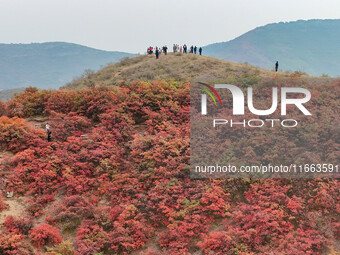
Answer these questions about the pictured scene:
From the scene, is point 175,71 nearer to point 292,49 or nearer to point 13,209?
point 13,209

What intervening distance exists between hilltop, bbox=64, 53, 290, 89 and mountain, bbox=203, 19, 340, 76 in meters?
114

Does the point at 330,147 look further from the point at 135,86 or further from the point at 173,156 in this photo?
the point at 135,86

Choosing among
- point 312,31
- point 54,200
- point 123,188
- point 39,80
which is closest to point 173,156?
point 123,188

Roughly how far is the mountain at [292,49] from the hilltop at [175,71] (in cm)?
11357

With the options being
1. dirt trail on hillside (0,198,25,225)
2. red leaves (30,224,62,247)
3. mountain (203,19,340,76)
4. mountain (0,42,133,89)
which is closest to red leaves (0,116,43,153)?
dirt trail on hillside (0,198,25,225)

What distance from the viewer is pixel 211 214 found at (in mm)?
11289

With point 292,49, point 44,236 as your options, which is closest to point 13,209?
point 44,236

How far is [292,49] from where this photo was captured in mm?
→ 168375

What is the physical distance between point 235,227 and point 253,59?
14837 cm

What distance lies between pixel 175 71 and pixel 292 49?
524 feet

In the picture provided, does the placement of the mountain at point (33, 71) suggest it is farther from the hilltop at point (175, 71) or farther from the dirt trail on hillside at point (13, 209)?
the dirt trail on hillside at point (13, 209)

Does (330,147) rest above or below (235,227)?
above

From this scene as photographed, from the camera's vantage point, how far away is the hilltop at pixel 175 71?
25.6m

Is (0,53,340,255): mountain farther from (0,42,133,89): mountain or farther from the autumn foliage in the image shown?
(0,42,133,89): mountain
